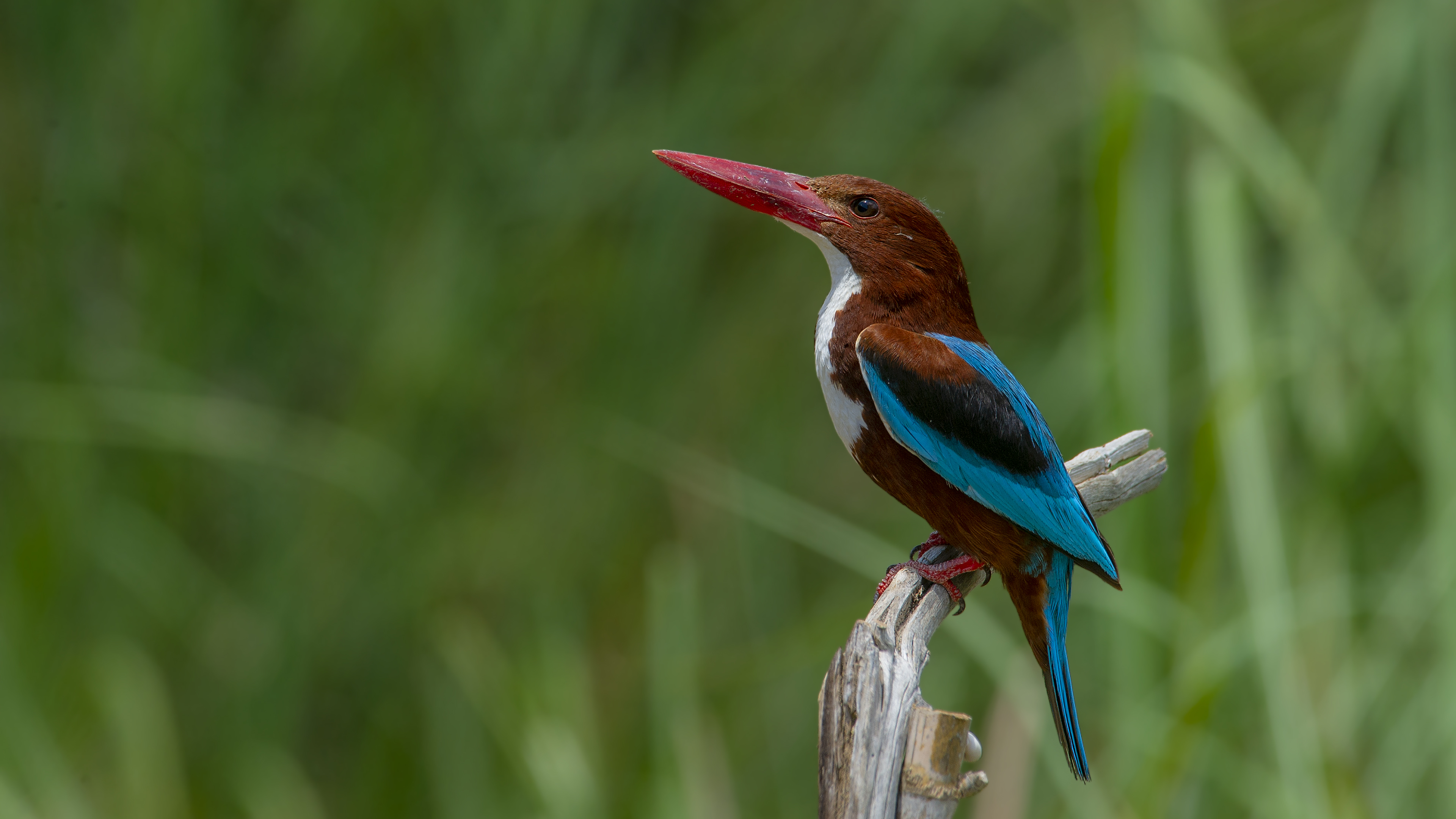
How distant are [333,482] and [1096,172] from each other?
153cm

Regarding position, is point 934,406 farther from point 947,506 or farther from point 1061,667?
point 1061,667

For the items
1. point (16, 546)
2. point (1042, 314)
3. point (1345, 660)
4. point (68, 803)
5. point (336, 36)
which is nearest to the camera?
point (1345, 660)

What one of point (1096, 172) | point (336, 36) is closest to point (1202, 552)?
point (1096, 172)

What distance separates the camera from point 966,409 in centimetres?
115

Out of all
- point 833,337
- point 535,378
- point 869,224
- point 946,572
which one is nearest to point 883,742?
point 946,572

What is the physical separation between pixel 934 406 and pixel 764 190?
1.00ft

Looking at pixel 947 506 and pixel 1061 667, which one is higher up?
pixel 947 506

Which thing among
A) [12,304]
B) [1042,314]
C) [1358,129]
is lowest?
[12,304]

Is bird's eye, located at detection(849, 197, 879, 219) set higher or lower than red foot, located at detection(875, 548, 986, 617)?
higher

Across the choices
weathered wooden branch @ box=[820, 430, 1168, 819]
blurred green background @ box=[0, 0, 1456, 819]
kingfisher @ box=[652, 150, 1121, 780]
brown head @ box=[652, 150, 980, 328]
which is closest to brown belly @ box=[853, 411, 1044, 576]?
kingfisher @ box=[652, 150, 1121, 780]

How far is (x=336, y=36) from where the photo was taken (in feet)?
7.13

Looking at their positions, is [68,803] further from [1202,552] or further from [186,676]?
[1202,552]

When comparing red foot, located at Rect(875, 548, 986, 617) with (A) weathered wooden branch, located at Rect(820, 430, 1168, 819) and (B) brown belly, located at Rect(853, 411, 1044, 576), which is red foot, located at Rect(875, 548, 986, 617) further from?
(A) weathered wooden branch, located at Rect(820, 430, 1168, 819)

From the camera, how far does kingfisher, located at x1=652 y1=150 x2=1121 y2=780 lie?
1.14 meters
